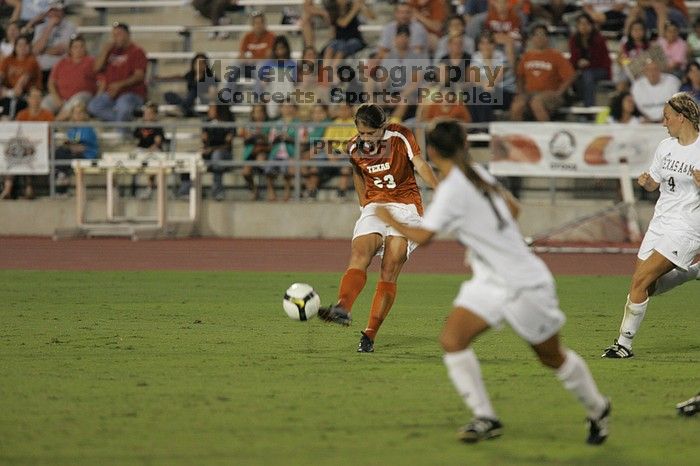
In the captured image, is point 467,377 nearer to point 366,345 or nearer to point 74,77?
point 366,345

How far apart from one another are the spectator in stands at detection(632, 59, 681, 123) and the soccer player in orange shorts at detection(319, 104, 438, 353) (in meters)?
11.5

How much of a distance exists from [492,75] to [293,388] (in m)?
14.7

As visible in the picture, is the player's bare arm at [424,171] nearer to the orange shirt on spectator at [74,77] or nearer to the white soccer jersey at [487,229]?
the white soccer jersey at [487,229]

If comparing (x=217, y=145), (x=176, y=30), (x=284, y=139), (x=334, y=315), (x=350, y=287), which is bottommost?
(x=217, y=145)

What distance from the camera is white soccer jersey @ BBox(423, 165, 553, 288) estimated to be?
650 centimetres

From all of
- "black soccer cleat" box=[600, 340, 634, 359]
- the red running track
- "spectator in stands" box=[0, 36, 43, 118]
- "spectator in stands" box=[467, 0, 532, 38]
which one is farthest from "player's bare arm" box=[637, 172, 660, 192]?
"spectator in stands" box=[0, 36, 43, 118]

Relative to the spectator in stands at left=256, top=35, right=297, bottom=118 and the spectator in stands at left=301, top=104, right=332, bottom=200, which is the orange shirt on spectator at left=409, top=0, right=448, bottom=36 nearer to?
the spectator in stands at left=256, top=35, right=297, bottom=118

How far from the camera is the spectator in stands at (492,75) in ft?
71.9

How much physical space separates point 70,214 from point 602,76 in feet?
34.1

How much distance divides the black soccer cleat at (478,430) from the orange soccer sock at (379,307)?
359 centimetres

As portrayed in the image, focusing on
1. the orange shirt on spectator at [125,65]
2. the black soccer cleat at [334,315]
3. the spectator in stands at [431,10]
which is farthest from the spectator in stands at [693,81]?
the black soccer cleat at [334,315]

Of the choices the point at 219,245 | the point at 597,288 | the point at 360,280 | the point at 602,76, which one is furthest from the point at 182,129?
the point at 360,280

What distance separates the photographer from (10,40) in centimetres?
2605

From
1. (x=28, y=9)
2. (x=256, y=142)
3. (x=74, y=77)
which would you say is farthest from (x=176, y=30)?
(x=256, y=142)
